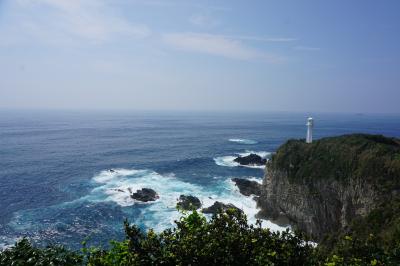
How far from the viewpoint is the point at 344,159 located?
166 ft

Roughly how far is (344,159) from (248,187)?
76.2ft

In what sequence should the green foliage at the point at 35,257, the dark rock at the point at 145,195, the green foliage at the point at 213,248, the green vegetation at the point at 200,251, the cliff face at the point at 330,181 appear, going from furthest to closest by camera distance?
the dark rock at the point at 145,195 < the cliff face at the point at 330,181 < the green foliage at the point at 213,248 < the green vegetation at the point at 200,251 < the green foliage at the point at 35,257

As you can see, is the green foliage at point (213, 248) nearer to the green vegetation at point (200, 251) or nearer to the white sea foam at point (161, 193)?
the green vegetation at point (200, 251)

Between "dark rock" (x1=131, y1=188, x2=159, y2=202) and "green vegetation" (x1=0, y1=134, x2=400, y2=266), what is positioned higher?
"green vegetation" (x1=0, y1=134, x2=400, y2=266)

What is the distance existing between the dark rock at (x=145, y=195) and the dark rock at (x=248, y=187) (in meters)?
17.5

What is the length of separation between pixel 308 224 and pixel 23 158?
7482 cm

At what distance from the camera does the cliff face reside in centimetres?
4344

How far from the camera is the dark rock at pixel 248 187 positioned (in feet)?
224

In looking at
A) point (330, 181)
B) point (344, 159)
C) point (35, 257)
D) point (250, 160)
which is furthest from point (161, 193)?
point (35, 257)

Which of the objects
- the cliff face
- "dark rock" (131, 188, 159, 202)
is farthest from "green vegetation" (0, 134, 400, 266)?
"dark rock" (131, 188, 159, 202)

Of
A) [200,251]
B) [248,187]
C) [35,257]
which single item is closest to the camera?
[35,257]

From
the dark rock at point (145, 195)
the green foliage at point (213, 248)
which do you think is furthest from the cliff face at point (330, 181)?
the green foliage at point (213, 248)

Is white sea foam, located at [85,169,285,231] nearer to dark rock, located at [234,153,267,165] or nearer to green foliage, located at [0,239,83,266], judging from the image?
dark rock, located at [234,153,267,165]

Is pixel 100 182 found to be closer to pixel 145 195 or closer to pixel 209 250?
pixel 145 195
